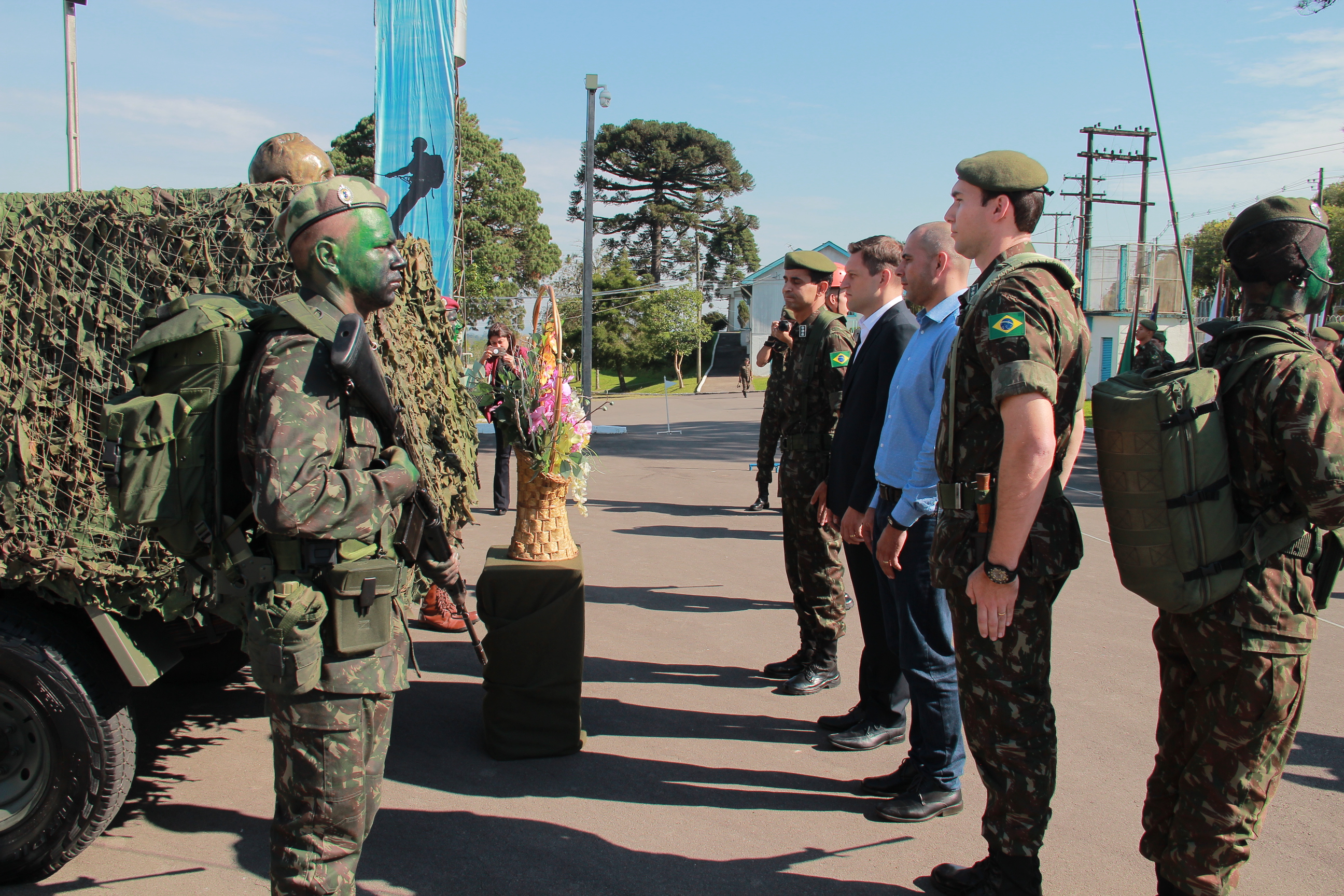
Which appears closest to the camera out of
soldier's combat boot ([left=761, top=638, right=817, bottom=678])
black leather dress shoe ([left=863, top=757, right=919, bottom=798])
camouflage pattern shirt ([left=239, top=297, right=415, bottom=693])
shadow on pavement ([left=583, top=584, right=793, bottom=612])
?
camouflage pattern shirt ([left=239, top=297, right=415, bottom=693])

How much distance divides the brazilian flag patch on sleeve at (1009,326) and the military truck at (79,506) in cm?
183

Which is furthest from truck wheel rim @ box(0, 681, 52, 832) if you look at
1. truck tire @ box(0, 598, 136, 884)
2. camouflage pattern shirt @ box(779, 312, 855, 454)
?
camouflage pattern shirt @ box(779, 312, 855, 454)

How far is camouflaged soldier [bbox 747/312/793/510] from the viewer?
17.9 feet

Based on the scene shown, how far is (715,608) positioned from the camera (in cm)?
588

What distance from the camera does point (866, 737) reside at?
379cm

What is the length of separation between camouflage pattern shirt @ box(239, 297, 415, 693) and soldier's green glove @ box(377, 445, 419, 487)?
2 centimetres

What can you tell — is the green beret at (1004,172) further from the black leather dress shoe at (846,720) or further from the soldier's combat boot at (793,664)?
the soldier's combat boot at (793,664)

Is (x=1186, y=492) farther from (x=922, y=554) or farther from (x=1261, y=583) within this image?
(x=922, y=554)

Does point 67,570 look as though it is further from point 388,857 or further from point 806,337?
point 806,337

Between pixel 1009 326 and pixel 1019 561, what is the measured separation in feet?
2.09

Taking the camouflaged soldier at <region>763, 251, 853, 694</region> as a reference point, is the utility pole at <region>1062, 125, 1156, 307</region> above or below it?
above

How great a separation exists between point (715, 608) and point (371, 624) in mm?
3909

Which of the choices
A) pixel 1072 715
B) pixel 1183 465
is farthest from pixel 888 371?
pixel 1072 715

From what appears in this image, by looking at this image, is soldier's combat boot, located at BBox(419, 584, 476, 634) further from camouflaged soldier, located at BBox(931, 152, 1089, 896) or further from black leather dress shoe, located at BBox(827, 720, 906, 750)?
camouflaged soldier, located at BBox(931, 152, 1089, 896)
